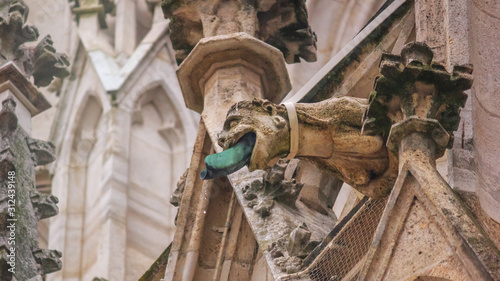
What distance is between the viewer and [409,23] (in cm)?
1157

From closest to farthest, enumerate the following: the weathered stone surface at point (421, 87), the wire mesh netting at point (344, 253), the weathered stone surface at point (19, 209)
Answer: the weathered stone surface at point (421, 87) → the wire mesh netting at point (344, 253) → the weathered stone surface at point (19, 209)

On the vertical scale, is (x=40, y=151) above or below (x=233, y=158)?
above

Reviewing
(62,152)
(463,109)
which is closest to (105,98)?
(62,152)

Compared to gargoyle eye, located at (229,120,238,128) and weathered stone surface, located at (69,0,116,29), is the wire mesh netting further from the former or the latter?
weathered stone surface, located at (69,0,116,29)

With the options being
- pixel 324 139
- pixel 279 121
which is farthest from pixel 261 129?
pixel 324 139

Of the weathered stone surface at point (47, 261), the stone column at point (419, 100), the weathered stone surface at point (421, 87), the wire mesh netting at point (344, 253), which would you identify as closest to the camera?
the stone column at point (419, 100)

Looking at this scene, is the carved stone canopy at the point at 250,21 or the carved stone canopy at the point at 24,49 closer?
the carved stone canopy at the point at 250,21

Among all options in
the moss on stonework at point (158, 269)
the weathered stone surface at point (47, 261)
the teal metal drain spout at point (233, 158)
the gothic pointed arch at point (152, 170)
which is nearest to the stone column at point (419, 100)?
the teal metal drain spout at point (233, 158)

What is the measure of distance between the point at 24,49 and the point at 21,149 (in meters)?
1.23

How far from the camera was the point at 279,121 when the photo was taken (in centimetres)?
923

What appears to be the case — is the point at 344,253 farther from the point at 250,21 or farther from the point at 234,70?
the point at 250,21

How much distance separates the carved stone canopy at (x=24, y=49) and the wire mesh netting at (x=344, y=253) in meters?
5.02

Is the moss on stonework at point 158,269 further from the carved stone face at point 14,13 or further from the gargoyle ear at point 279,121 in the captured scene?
the carved stone face at point 14,13

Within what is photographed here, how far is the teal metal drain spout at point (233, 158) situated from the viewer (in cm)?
912
